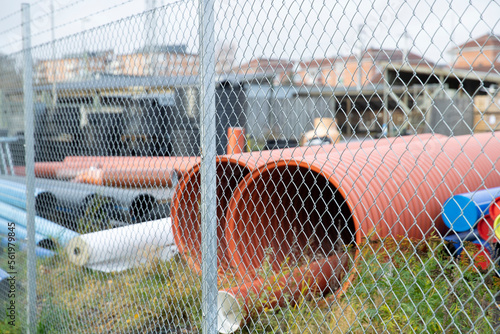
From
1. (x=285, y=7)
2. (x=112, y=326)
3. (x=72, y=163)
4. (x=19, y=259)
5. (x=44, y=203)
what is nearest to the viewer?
(x=285, y=7)

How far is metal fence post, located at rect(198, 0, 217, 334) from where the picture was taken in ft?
8.38

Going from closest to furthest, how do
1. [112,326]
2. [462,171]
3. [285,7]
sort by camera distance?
[285,7] < [112,326] < [462,171]

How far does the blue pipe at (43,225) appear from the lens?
18.2 ft

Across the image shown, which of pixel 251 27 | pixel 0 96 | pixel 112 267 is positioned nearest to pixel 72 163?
pixel 0 96

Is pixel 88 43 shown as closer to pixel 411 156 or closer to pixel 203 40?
pixel 203 40

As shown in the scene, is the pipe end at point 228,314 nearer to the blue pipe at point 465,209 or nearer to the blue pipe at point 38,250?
the blue pipe at point 465,209

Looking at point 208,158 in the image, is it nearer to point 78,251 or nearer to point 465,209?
point 465,209

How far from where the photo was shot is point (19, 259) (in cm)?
541

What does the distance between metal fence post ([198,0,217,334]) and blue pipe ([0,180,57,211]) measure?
428 centimetres

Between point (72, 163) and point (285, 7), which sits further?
point (72, 163)

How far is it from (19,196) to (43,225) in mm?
701

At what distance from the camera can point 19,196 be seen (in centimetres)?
632

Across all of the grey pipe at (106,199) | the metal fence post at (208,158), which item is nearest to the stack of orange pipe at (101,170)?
the grey pipe at (106,199)

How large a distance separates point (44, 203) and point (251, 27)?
4.95m
